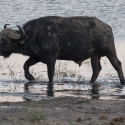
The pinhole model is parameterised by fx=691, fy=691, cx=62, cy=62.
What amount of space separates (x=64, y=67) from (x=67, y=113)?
6883mm

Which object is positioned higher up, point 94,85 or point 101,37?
point 101,37

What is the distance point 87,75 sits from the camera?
16.9m

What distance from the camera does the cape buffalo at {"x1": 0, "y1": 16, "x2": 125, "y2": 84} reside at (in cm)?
1593

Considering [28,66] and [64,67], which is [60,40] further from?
[64,67]

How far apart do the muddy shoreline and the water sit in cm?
189

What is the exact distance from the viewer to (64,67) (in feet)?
57.1

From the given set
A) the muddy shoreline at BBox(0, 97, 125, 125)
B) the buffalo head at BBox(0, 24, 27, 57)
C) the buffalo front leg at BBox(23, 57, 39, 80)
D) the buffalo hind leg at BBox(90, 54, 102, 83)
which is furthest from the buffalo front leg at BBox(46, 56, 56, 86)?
the muddy shoreline at BBox(0, 97, 125, 125)

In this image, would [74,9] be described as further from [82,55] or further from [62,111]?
[62,111]

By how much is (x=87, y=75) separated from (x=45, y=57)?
1.50m

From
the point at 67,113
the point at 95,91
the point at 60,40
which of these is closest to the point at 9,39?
the point at 60,40

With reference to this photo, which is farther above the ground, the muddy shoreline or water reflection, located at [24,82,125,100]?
the muddy shoreline

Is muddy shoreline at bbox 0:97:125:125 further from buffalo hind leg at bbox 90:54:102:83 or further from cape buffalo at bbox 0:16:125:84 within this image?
buffalo hind leg at bbox 90:54:102:83

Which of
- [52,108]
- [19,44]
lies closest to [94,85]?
[19,44]

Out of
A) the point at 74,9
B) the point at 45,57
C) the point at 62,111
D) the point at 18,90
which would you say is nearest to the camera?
the point at 62,111
